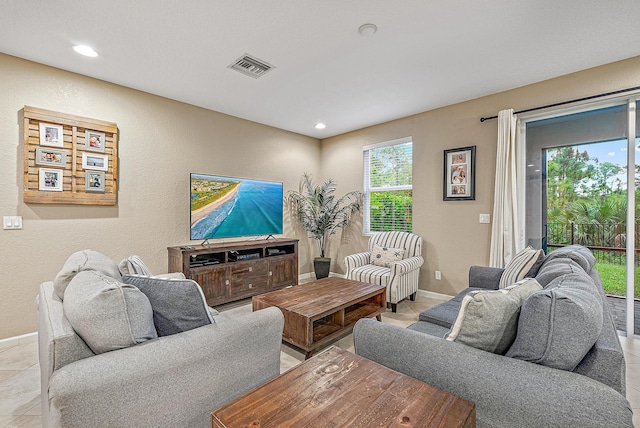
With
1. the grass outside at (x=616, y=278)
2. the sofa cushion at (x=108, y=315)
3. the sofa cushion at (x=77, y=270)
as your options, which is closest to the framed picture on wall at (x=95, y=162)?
the sofa cushion at (x=77, y=270)

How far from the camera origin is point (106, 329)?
1111mm

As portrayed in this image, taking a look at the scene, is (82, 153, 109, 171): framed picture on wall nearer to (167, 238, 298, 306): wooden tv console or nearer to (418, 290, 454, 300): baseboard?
(167, 238, 298, 306): wooden tv console

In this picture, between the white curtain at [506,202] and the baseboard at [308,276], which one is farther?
the baseboard at [308,276]

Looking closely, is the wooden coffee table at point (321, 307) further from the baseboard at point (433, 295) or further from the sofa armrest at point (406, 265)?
the baseboard at point (433, 295)

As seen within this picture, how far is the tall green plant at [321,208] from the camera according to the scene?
16.3 feet

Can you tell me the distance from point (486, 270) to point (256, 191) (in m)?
3.20

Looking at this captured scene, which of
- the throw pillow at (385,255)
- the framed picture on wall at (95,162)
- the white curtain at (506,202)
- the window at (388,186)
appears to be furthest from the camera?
the window at (388,186)

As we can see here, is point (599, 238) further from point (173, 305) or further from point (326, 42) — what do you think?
point (173, 305)

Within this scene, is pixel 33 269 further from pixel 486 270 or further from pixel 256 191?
pixel 486 270

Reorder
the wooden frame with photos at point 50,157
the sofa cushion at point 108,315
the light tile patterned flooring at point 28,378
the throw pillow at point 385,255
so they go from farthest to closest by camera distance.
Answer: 1. the throw pillow at point 385,255
2. the wooden frame with photos at point 50,157
3. the light tile patterned flooring at point 28,378
4. the sofa cushion at point 108,315

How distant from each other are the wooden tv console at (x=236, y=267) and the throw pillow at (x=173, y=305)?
2.05m

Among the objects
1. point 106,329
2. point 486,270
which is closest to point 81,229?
point 106,329

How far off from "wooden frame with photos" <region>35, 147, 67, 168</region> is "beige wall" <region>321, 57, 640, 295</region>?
401cm

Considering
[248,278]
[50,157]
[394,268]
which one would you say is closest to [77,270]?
[50,157]
